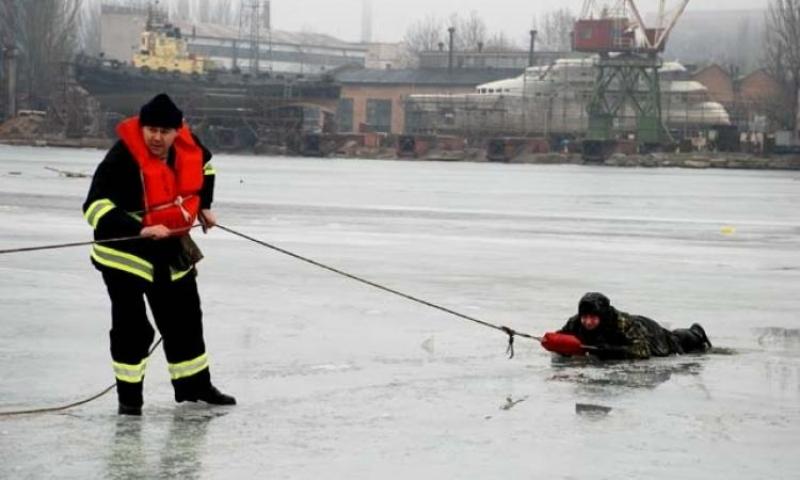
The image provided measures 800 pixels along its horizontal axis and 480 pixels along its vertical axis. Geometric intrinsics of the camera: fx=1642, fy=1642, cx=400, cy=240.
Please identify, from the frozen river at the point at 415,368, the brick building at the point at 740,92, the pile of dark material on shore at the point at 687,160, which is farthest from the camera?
the brick building at the point at 740,92

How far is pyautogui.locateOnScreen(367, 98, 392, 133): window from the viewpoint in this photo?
479ft

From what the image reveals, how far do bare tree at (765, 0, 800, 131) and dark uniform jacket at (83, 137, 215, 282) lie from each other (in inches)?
3900

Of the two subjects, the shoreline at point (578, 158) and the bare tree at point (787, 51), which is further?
the bare tree at point (787, 51)

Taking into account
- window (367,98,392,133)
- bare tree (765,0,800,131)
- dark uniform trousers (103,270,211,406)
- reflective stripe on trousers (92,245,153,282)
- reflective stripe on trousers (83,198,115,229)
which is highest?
bare tree (765,0,800,131)

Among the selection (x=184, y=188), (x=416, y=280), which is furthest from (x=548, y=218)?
(x=184, y=188)

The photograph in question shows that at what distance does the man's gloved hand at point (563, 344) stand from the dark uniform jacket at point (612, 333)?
93 millimetres

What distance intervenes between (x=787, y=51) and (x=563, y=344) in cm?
10054

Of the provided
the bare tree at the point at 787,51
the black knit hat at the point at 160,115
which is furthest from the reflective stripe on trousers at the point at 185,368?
the bare tree at the point at 787,51

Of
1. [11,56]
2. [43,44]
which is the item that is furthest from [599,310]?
[43,44]

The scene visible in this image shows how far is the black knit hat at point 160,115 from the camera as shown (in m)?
7.94

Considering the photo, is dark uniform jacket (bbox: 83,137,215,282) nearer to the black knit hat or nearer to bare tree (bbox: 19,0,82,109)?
the black knit hat

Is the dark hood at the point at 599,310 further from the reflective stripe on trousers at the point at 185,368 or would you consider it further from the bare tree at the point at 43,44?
the bare tree at the point at 43,44

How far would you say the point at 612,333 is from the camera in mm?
10406

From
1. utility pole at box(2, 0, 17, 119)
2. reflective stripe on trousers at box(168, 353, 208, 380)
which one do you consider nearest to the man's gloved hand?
reflective stripe on trousers at box(168, 353, 208, 380)
